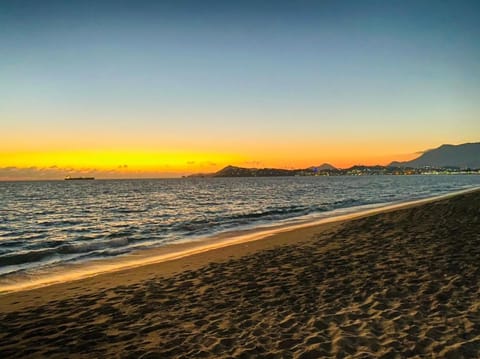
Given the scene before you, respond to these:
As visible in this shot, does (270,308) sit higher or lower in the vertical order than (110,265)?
higher

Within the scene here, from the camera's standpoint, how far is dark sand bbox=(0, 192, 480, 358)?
6086 millimetres

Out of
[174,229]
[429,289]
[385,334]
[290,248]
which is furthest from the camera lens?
[174,229]

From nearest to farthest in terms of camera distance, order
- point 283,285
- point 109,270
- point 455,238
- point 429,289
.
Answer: point 429,289 → point 283,285 → point 109,270 → point 455,238

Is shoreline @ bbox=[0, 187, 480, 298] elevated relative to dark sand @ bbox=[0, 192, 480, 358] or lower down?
lower down

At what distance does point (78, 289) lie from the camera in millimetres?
10633

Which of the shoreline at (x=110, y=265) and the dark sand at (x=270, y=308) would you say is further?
the shoreline at (x=110, y=265)

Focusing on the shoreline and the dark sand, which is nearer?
the dark sand

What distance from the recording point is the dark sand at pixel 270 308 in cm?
609

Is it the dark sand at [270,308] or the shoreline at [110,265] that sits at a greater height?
the dark sand at [270,308]

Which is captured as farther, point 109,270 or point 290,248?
point 290,248

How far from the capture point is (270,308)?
7.92 meters

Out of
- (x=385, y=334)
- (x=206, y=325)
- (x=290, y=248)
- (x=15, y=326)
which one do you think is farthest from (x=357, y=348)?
(x=290, y=248)

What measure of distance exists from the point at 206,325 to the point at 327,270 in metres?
5.10

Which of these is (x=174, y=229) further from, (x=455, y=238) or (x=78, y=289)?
(x=455, y=238)
